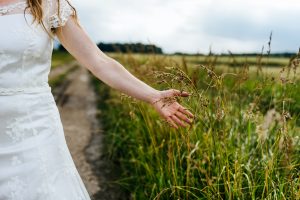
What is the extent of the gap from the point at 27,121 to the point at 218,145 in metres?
1.55

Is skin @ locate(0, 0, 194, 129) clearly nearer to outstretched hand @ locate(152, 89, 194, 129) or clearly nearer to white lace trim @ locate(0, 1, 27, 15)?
outstretched hand @ locate(152, 89, 194, 129)

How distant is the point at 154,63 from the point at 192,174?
2.33 m

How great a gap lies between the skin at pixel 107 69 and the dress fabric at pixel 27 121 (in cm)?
18

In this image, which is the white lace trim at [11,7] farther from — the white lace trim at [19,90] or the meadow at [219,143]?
the meadow at [219,143]

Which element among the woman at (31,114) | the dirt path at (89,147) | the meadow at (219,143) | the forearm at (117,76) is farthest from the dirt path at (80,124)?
the woman at (31,114)

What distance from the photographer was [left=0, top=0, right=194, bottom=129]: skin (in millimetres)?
2496

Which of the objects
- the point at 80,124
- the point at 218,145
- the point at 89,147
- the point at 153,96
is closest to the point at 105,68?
the point at 153,96

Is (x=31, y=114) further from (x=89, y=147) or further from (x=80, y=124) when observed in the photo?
(x=80, y=124)

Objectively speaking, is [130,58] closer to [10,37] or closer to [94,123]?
[94,123]

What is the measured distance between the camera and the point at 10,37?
2.27m

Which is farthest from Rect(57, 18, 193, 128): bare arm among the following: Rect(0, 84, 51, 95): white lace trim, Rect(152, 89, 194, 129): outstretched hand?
Rect(0, 84, 51, 95): white lace trim

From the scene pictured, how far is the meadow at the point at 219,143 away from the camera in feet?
9.73

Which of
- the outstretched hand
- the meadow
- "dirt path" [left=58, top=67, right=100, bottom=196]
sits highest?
the outstretched hand

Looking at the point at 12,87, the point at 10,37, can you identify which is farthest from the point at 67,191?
the point at 10,37
